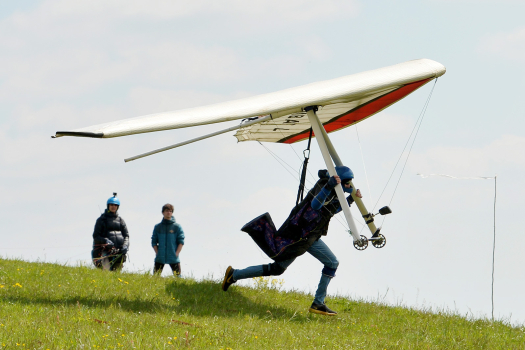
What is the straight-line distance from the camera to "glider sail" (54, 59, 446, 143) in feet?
21.9

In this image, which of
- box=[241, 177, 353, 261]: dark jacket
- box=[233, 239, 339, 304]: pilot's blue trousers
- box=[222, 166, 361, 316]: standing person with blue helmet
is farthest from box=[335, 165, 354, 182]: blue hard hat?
box=[233, 239, 339, 304]: pilot's blue trousers

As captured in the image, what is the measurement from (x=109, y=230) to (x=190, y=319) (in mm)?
4081

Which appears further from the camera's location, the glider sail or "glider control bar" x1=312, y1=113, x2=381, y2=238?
"glider control bar" x1=312, y1=113, x2=381, y2=238

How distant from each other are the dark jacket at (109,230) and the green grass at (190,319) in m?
0.97

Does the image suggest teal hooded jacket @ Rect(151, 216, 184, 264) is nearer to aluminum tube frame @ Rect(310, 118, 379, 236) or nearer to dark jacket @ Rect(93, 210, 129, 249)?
dark jacket @ Rect(93, 210, 129, 249)

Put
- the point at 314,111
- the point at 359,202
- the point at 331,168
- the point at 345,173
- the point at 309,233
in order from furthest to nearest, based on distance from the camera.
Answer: the point at 359,202 → the point at 314,111 → the point at 331,168 → the point at 345,173 → the point at 309,233

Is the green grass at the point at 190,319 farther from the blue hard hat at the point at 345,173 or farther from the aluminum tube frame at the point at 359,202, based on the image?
the blue hard hat at the point at 345,173

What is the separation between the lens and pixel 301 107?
7617 millimetres

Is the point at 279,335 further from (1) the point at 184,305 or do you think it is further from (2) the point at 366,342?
(1) the point at 184,305

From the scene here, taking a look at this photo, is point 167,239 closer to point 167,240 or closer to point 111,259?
point 167,240

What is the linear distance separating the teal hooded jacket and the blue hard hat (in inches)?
143

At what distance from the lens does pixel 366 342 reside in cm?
646

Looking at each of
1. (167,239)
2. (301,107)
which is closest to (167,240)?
(167,239)

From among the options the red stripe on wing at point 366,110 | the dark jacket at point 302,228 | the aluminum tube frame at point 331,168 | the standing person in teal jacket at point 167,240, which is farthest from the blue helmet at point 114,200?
the aluminum tube frame at point 331,168
